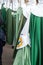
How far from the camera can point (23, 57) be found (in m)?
1.23

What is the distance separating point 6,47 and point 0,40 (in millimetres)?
218

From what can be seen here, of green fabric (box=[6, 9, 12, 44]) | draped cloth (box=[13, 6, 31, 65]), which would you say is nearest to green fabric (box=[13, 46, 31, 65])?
draped cloth (box=[13, 6, 31, 65])

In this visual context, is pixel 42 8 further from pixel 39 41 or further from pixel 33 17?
pixel 39 41

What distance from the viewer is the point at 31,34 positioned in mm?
1184

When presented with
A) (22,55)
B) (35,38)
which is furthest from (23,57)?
(35,38)

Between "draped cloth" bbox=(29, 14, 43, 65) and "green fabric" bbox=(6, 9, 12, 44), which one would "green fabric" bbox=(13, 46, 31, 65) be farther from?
"green fabric" bbox=(6, 9, 12, 44)

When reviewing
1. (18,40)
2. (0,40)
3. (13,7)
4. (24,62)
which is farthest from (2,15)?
(24,62)

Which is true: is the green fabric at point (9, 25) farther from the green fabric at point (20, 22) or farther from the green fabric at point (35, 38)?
the green fabric at point (35, 38)

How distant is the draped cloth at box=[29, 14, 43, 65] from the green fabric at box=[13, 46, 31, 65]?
37 mm

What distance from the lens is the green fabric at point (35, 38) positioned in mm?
1157

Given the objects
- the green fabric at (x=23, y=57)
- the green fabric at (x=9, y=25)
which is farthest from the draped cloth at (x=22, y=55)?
the green fabric at (x=9, y=25)

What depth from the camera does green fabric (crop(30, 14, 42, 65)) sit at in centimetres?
116

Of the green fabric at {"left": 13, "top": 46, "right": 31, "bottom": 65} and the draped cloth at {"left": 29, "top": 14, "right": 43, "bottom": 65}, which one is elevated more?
the draped cloth at {"left": 29, "top": 14, "right": 43, "bottom": 65}

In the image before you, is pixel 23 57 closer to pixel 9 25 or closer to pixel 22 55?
pixel 22 55
